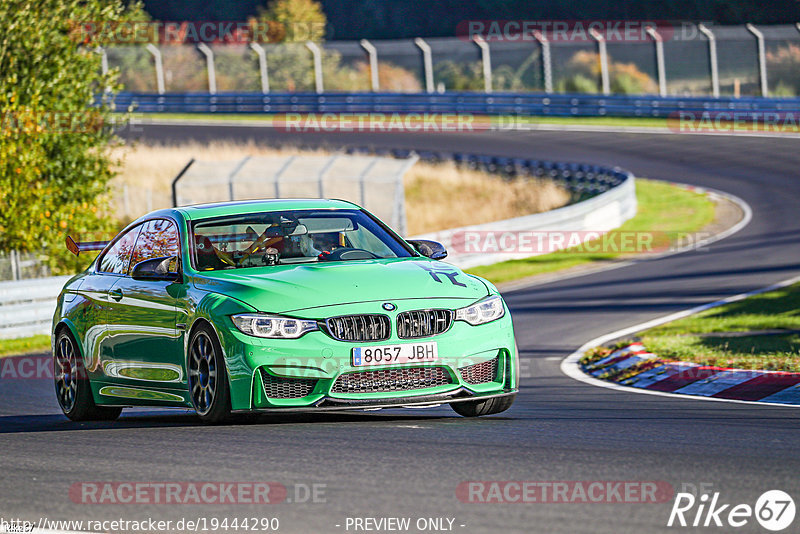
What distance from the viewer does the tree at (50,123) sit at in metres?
22.6

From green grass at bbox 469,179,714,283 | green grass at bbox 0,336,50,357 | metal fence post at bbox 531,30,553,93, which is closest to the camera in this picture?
green grass at bbox 0,336,50,357

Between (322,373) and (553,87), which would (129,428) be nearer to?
(322,373)

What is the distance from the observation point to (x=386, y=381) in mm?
7957

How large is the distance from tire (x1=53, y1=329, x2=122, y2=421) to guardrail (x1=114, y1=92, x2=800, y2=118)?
32.5 meters

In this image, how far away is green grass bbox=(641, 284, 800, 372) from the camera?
11.8 m

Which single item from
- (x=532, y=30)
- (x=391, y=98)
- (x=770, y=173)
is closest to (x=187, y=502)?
(x=770, y=173)

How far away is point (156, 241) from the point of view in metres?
9.52

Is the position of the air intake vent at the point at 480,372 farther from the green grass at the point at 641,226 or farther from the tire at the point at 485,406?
the green grass at the point at 641,226

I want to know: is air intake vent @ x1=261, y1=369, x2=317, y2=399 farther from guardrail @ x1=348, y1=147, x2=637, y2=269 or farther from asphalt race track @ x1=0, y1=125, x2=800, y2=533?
guardrail @ x1=348, y1=147, x2=637, y2=269

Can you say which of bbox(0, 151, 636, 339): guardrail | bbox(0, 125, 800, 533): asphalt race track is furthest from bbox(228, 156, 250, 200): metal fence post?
bbox(0, 125, 800, 533): asphalt race track

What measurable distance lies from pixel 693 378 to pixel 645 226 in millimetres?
15802

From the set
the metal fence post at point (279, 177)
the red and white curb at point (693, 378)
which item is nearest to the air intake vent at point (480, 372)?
the red and white curb at point (693, 378)

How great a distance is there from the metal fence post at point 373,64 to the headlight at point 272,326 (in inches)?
1636

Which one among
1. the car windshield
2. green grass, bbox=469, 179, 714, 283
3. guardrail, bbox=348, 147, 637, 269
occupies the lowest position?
green grass, bbox=469, 179, 714, 283
